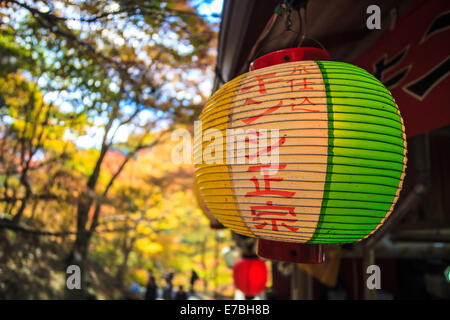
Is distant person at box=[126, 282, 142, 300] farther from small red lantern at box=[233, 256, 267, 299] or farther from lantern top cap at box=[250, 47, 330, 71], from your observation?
lantern top cap at box=[250, 47, 330, 71]

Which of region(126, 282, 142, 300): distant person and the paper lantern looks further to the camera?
region(126, 282, 142, 300): distant person

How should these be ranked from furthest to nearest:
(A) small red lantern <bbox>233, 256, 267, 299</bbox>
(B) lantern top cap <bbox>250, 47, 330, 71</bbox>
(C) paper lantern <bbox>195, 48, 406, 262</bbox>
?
(A) small red lantern <bbox>233, 256, 267, 299</bbox> < (B) lantern top cap <bbox>250, 47, 330, 71</bbox> < (C) paper lantern <bbox>195, 48, 406, 262</bbox>

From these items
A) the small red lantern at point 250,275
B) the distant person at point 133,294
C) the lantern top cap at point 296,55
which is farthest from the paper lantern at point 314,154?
the distant person at point 133,294

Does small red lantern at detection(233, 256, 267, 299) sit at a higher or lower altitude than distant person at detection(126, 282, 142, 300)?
higher

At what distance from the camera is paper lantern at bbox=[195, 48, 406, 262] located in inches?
31.7

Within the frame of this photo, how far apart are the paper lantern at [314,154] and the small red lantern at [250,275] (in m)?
2.67

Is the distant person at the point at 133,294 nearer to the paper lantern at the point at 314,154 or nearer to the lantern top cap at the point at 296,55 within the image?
the paper lantern at the point at 314,154

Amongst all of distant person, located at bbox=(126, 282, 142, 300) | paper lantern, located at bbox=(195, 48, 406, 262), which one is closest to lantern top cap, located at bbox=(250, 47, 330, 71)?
paper lantern, located at bbox=(195, 48, 406, 262)

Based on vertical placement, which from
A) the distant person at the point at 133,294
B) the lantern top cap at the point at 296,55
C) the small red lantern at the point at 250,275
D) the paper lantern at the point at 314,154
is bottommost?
the distant person at the point at 133,294

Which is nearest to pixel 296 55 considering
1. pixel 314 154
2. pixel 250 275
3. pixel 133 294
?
pixel 314 154

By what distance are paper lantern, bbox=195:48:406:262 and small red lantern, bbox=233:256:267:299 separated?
2.67m

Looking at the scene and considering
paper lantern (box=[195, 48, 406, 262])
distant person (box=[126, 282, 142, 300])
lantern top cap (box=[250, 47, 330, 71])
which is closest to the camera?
paper lantern (box=[195, 48, 406, 262])

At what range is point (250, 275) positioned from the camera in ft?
11.1

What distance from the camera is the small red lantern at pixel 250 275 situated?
339cm
